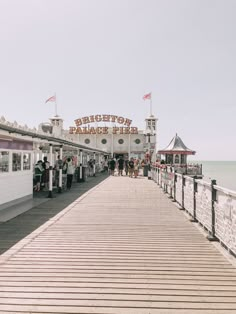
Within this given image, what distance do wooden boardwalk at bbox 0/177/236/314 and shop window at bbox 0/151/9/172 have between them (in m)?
3.84

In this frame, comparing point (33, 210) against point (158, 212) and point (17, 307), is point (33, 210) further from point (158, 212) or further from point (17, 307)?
point (17, 307)

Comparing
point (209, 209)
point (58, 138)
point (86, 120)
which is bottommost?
point (209, 209)

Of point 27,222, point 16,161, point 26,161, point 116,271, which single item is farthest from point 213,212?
point 26,161

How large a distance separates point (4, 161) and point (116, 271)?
25.3ft

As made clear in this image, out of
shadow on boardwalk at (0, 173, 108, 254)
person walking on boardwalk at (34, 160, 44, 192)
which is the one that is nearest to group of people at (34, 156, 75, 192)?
person walking on boardwalk at (34, 160, 44, 192)

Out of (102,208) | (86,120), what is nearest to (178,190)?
(102,208)

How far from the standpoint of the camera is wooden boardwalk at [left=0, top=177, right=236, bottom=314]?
352cm

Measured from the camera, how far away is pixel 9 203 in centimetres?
1112

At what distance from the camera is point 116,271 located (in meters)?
4.52

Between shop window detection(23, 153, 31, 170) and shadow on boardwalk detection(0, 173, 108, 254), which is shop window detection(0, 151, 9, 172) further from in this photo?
shop window detection(23, 153, 31, 170)

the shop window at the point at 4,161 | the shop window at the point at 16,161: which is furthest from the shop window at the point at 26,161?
the shop window at the point at 4,161

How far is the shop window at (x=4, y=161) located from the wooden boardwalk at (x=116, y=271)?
3.84 metres

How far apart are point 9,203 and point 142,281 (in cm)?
813

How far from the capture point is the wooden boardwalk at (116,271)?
3.52 m
